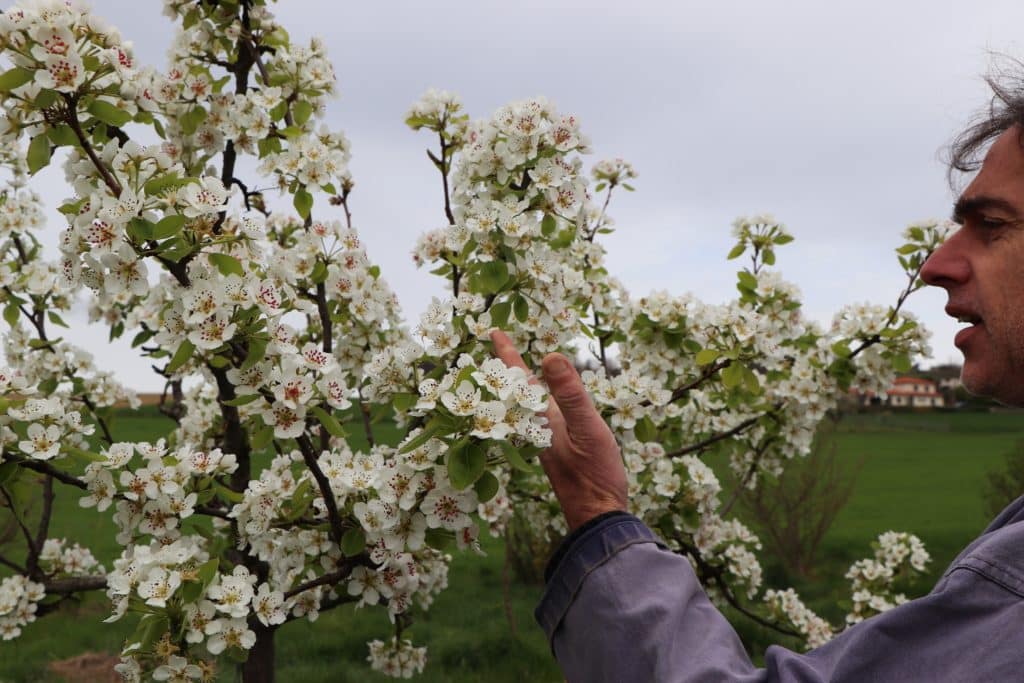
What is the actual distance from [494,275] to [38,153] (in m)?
1.35

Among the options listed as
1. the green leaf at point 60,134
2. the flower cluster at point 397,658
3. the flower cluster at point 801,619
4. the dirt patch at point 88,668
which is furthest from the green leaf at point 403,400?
the dirt patch at point 88,668

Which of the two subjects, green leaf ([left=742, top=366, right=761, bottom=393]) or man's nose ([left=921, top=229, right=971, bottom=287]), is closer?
man's nose ([left=921, top=229, right=971, bottom=287])

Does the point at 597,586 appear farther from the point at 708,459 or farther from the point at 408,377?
the point at 708,459

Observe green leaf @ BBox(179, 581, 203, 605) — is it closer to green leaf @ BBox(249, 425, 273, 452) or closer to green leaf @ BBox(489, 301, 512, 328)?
green leaf @ BBox(249, 425, 273, 452)

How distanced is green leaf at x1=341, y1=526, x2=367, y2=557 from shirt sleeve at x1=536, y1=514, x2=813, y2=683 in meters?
1.04

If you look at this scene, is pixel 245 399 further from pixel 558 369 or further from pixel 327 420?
pixel 558 369

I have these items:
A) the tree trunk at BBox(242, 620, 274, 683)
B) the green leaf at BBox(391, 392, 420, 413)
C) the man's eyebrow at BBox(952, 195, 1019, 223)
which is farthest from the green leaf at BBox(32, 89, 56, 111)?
the man's eyebrow at BBox(952, 195, 1019, 223)

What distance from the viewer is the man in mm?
1122

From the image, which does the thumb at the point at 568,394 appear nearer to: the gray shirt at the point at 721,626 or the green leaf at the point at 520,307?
the gray shirt at the point at 721,626

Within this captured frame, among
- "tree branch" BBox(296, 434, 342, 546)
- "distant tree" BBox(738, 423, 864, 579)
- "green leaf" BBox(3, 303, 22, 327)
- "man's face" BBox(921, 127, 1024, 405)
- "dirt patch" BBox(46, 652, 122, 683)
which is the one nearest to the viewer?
"man's face" BBox(921, 127, 1024, 405)

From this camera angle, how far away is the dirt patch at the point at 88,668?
539 cm

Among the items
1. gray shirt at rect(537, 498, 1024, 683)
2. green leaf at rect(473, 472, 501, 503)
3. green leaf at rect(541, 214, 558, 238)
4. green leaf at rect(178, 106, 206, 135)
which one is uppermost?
green leaf at rect(178, 106, 206, 135)

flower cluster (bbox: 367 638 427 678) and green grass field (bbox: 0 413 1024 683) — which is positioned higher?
green grass field (bbox: 0 413 1024 683)

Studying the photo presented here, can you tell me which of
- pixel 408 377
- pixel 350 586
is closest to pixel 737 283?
pixel 408 377
